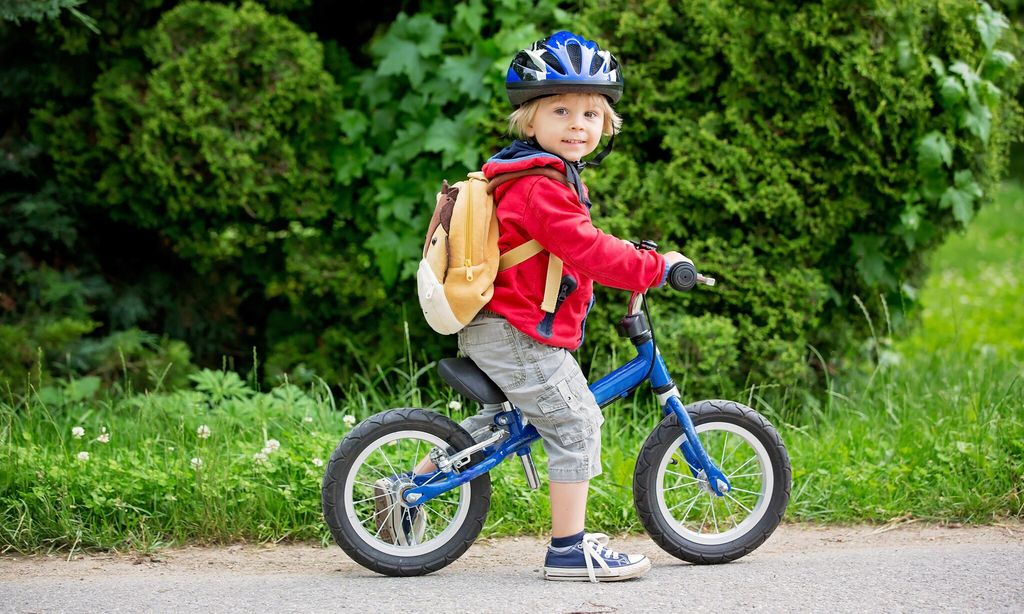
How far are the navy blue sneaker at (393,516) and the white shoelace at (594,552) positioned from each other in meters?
0.54

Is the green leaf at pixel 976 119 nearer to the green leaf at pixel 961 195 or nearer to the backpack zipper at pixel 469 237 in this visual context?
the green leaf at pixel 961 195

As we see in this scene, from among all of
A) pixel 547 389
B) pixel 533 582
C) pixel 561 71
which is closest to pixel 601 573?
pixel 533 582

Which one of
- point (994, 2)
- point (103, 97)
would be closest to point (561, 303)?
point (103, 97)

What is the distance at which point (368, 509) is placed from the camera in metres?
3.92

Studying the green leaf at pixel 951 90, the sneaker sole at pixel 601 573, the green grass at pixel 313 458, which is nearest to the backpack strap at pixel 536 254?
the sneaker sole at pixel 601 573

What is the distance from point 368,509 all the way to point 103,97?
2508 mm

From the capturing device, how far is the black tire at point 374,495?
11.8 ft

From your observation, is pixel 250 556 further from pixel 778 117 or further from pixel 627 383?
pixel 778 117

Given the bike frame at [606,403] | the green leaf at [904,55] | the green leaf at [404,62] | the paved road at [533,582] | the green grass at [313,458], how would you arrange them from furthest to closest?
the green leaf at [404,62], the green leaf at [904,55], the green grass at [313,458], the bike frame at [606,403], the paved road at [533,582]

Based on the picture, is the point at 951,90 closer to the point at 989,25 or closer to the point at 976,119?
the point at 976,119

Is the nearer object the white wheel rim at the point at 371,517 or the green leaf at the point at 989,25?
the white wheel rim at the point at 371,517

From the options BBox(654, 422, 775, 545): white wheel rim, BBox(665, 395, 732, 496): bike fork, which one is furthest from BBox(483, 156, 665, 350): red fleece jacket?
BBox(654, 422, 775, 545): white wheel rim

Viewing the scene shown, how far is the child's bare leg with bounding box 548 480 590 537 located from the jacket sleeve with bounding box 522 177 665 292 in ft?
2.08

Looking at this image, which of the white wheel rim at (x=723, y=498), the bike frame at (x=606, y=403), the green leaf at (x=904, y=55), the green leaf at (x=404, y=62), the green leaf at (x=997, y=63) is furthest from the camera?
the green leaf at (x=404, y=62)
